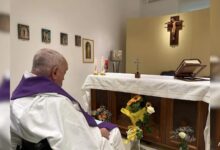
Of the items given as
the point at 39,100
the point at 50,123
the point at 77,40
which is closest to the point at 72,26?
the point at 77,40

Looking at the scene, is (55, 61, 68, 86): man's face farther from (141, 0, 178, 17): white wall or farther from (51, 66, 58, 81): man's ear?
(141, 0, 178, 17): white wall

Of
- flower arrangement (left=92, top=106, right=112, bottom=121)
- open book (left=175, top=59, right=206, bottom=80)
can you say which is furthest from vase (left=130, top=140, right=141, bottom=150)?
open book (left=175, top=59, right=206, bottom=80)

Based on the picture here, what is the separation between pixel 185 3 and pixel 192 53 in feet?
4.19

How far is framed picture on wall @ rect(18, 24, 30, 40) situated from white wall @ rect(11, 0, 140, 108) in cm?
5

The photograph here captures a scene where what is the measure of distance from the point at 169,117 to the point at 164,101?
171 millimetres

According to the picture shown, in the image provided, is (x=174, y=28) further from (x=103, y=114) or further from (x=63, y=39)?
(x=103, y=114)

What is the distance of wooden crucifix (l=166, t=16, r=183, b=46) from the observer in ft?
13.2

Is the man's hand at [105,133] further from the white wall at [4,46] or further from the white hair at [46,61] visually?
the white wall at [4,46]

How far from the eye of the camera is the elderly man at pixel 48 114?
1064 millimetres

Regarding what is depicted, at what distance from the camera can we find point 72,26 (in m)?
3.66

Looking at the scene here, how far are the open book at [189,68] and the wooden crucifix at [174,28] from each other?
198 centimetres

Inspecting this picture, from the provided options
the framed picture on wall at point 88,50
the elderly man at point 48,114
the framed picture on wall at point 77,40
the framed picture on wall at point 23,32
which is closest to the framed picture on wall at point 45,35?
the framed picture on wall at point 23,32

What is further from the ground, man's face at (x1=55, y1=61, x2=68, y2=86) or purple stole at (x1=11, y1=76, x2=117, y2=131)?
man's face at (x1=55, y1=61, x2=68, y2=86)

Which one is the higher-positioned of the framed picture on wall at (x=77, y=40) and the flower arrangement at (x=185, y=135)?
the framed picture on wall at (x=77, y=40)
